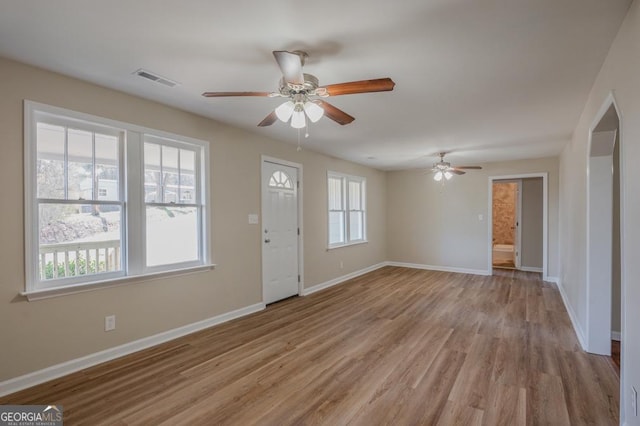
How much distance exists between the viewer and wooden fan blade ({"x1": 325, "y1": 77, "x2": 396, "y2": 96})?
1.87m

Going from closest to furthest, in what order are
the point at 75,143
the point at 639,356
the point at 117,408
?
the point at 639,356 → the point at 117,408 → the point at 75,143

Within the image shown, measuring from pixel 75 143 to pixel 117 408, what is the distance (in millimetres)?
2205

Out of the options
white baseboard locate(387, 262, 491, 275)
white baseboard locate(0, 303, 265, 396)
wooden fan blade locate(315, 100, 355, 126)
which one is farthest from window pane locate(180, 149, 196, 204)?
white baseboard locate(387, 262, 491, 275)

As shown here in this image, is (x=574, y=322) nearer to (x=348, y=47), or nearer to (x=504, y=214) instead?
(x=348, y=47)

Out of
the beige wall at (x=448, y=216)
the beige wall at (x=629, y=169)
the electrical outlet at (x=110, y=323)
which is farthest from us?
the beige wall at (x=448, y=216)

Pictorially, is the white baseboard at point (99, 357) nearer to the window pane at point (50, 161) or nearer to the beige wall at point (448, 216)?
the window pane at point (50, 161)

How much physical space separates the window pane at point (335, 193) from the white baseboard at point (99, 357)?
9.71 feet

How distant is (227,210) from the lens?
3.94m


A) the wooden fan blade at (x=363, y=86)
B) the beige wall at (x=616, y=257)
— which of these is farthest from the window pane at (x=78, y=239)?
the beige wall at (x=616, y=257)

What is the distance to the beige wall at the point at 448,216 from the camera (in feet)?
20.2

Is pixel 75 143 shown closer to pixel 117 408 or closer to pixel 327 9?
pixel 117 408

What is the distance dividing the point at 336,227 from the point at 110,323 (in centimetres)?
416

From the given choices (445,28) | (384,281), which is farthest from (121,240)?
(384,281)

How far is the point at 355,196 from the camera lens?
6840 millimetres
